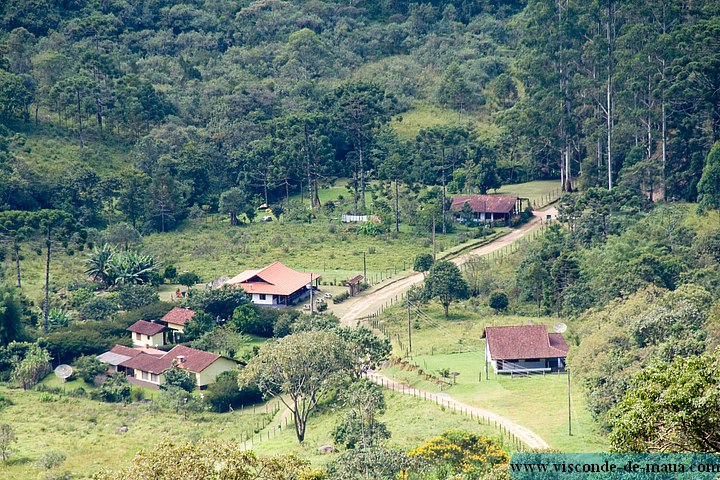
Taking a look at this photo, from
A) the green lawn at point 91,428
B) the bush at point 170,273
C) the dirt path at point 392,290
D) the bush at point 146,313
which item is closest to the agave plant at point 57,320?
the bush at point 146,313

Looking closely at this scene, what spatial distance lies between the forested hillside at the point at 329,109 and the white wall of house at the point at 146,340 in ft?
75.4

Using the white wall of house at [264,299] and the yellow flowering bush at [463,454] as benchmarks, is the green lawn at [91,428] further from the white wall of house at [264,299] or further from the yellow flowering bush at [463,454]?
the white wall of house at [264,299]

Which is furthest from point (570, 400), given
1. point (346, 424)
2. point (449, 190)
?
point (449, 190)

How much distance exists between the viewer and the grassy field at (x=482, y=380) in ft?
157

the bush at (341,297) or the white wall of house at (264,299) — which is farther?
the bush at (341,297)

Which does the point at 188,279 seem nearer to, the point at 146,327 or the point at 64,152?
the point at 146,327

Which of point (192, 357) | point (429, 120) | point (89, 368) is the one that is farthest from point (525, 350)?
point (429, 120)

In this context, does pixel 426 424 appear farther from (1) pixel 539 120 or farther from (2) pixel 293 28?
(2) pixel 293 28

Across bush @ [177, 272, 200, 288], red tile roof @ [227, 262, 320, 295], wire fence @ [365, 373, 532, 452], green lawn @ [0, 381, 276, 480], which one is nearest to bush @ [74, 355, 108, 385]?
green lawn @ [0, 381, 276, 480]

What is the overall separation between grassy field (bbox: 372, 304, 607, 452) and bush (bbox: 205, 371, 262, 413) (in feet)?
24.1

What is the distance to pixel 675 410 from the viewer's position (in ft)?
78.8

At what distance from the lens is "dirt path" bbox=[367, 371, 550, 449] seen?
46.8 meters

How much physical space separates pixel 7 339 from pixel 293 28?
69456 mm

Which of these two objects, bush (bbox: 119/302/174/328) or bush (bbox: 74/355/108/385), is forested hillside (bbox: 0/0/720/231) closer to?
bush (bbox: 119/302/174/328)
